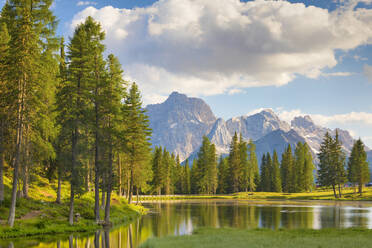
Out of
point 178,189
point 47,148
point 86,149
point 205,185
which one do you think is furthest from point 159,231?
point 178,189

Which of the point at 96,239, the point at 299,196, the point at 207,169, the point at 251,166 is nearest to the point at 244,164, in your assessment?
the point at 251,166

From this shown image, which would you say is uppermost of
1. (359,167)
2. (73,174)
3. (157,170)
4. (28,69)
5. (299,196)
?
(28,69)

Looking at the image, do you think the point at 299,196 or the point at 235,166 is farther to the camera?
the point at 235,166

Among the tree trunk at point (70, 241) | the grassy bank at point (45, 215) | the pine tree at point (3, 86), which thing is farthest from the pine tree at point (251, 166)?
the pine tree at point (3, 86)

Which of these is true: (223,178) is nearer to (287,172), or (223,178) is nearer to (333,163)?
(287,172)

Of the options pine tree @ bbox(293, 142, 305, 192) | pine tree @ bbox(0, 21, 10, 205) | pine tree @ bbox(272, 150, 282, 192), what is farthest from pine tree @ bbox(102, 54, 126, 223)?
pine tree @ bbox(272, 150, 282, 192)

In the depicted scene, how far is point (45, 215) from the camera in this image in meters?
30.6

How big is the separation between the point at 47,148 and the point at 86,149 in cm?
377

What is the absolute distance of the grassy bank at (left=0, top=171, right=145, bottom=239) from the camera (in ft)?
87.7

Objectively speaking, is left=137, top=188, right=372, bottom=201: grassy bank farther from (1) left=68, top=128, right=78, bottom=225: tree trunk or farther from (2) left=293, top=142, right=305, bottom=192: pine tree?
(1) left=68, top=128, right=78, bottom=225: tree trunk

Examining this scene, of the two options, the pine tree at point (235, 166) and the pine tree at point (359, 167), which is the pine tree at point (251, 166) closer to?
the pine tree at point (235, 166)

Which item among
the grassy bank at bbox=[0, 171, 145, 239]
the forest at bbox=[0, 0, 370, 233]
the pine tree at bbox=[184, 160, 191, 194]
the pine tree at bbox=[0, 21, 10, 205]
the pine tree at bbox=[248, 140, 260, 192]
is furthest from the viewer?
the pine tree at bbox=[184, 160, 191, 194]

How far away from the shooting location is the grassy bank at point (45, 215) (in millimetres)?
26734

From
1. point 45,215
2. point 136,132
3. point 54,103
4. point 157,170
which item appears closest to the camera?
point 45,215
